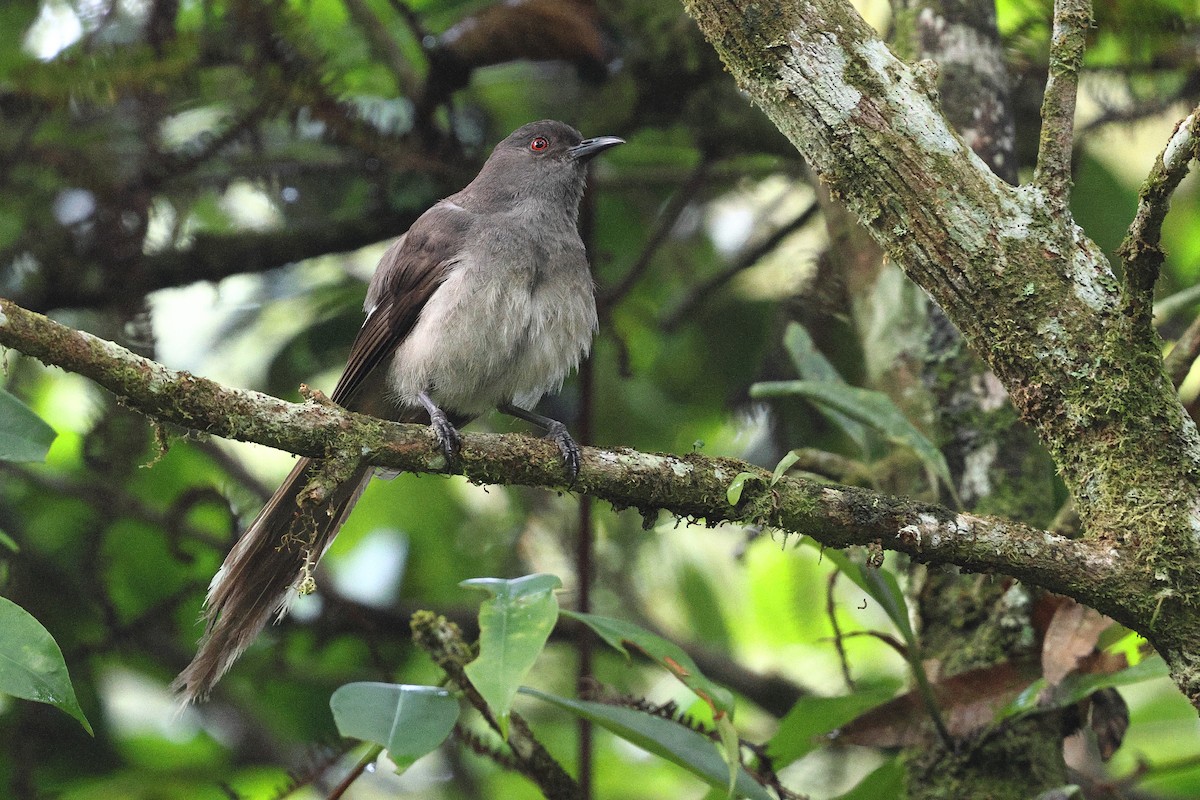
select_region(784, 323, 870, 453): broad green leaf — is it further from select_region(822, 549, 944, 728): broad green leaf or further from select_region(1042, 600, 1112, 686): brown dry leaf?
select_region(1042, 600, 1112, 686): brown dry leaf

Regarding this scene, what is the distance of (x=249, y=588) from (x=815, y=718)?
1.70 m

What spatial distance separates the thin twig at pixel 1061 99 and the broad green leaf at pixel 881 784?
1.76m

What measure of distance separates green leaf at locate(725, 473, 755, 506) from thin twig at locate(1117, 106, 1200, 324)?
87 cm

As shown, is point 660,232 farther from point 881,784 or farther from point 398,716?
point 398,716


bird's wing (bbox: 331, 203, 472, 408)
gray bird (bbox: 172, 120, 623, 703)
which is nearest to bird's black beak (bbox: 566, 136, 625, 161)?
gray bird (bbox: 172, 120, 623, 703)

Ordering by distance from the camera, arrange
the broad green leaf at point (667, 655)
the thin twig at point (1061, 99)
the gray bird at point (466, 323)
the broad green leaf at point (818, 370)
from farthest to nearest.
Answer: the gray bird at point (466, 323), the broad green leaf at point (818, 370), the broad green leaf at point (667, 655), the thin twig at point (1061, 99)

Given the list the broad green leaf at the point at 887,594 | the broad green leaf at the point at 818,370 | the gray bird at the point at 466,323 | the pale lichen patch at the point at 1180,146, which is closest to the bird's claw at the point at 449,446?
the broad green leaf at the point at 887,594

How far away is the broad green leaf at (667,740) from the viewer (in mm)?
2816

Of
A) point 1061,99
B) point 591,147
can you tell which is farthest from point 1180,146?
point 591,147

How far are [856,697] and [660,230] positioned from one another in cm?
248

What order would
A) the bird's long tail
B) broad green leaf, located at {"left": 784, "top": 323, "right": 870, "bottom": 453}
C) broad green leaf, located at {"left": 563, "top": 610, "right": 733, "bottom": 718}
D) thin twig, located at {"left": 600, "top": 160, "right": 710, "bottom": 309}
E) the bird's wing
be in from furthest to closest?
1. thin twig, located at {"left": 600, "top": 160, "right": 710, "bottom": 309}
2. the bird's wing
3. broad green leaf, located at {"left": 784, "top": 323, "right": 870, "bottom": 453}
4. the bird's long tail
5. broad green leaf, located at {"left": 563, "top": 610, "right": 733, "bottom": 718}

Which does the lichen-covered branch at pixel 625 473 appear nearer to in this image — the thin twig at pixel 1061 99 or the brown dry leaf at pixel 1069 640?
the brown dry leaf at pixel 1069 640

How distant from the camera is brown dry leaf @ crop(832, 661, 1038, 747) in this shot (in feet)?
10.9

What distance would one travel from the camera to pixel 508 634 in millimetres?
2510
